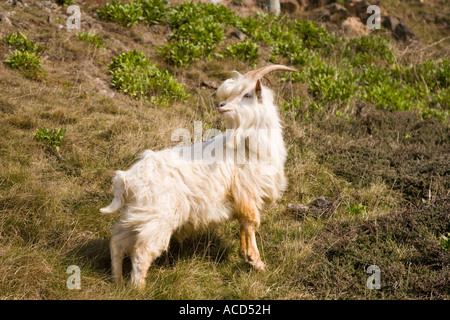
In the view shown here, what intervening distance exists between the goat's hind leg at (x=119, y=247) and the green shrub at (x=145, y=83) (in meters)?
4.23

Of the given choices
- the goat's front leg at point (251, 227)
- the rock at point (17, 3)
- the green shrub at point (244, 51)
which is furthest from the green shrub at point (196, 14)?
the goat's front leg at point (251, 227)

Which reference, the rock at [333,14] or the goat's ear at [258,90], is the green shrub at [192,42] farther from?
the goat's ear at [258,90]

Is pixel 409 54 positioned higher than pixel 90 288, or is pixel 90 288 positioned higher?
pixel 409 54

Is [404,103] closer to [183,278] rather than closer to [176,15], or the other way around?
[176,15]

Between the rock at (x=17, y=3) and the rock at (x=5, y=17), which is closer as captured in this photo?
the rock at (x=5, y=17)

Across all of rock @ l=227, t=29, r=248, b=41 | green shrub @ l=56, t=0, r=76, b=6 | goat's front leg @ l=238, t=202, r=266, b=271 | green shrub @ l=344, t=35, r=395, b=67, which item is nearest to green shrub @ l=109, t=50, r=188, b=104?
green shrub @ l=56, t=0, r=76, b=6

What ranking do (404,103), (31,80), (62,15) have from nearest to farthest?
(31,80) → (404,103) → (62,15)

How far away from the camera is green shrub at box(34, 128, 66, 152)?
5824 millimetres

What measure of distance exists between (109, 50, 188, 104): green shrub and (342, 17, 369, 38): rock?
7.17 meters

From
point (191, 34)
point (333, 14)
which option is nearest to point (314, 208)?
point (191, 34)

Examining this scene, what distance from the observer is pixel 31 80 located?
24.8ft

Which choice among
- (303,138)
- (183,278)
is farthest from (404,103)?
(183,278)

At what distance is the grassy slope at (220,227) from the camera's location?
12.6 feet
